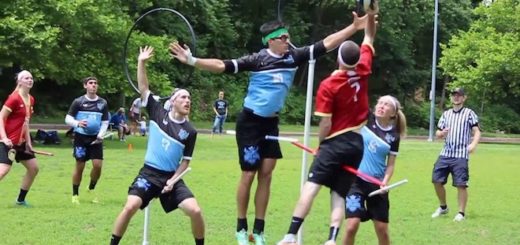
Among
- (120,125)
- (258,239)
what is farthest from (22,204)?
(120,125)

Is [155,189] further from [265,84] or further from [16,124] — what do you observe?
[16,124]

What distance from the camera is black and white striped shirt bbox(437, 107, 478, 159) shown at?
1334cm

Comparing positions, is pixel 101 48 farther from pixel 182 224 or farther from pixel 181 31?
pixel 182 224

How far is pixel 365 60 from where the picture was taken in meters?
7.63

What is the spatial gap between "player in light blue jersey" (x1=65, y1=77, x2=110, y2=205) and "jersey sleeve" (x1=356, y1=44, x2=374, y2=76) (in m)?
6.93

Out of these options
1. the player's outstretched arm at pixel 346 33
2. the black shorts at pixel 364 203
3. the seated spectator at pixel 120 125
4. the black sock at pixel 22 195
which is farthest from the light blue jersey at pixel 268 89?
the seated spectator at pixel 120 125

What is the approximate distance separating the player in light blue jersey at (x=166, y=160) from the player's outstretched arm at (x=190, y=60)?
85 centimetres

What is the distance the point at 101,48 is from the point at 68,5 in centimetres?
281

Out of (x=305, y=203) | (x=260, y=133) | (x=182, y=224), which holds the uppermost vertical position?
(x=260, y=133)

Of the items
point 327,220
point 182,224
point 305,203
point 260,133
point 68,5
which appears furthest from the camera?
point 68,5

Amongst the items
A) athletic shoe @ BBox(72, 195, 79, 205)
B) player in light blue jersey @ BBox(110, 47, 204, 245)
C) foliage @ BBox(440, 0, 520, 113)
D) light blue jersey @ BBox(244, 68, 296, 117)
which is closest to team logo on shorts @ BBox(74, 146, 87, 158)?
athletic shoe @ BBox(72, 195, 79, 205)

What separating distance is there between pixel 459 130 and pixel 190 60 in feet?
23.0

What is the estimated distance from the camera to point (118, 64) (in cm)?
3003

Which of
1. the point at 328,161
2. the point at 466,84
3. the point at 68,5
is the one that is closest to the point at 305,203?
the point at 328,161
